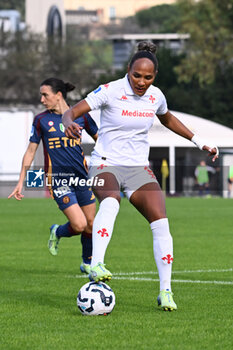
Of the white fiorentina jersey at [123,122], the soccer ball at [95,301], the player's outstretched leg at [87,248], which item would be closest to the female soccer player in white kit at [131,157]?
the white fiorentina jersey at [123,122]

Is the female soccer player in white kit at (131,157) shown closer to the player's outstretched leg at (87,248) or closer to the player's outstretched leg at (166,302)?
the player's outstretched leg at (166,302)

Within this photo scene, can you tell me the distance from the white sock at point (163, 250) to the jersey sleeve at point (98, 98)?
1.11 metres

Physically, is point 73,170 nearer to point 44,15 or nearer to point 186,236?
point 186,236

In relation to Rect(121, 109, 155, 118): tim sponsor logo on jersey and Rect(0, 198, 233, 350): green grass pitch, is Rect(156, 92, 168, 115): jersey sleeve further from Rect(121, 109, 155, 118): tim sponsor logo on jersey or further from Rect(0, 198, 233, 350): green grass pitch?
Rect(0, 198, 233, 350): green grass pitch

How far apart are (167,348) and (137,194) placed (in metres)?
2.00

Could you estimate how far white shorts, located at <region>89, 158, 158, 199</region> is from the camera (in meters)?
8.08

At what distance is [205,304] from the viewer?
27.8 ft

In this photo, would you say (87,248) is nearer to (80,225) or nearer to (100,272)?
(80,225)

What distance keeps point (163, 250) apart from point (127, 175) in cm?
72

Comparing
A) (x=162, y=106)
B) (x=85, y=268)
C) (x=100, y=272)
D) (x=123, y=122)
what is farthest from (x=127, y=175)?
(x=85, y=268)

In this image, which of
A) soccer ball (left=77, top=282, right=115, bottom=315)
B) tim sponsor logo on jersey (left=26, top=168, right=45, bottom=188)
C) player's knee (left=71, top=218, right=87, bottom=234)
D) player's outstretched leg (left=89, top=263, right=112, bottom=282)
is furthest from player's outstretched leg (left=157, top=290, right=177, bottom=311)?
tim sponsor logo on jersey (left=26, top=168, right=45, bottom=188)

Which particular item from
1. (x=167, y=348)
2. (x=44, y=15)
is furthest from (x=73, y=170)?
(x=44, y=15)

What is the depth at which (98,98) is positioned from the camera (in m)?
7.86

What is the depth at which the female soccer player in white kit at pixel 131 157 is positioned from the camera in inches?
Answer: 310
